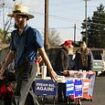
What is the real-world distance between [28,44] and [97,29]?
306 feet

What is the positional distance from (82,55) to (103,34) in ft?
277

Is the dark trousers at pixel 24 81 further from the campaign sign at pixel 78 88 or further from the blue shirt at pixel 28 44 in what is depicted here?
the campaign sign at pixel 78 88

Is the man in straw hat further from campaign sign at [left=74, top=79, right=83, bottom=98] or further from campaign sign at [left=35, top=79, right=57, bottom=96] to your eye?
campaign sign at [left=74, top=79, right=83, bottom=98]

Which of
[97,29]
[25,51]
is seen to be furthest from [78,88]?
[97,29]

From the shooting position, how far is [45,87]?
11.4 metres

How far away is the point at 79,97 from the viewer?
1223 cm

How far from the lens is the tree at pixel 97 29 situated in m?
95.8

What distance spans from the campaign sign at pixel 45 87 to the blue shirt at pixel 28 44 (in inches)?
165

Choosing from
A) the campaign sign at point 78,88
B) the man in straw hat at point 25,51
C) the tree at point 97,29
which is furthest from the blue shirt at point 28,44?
the tree at point 97,29

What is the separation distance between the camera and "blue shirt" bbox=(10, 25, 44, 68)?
7.08 m

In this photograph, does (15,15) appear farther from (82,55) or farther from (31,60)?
(82,55)

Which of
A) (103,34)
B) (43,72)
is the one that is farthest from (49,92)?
(103,34)

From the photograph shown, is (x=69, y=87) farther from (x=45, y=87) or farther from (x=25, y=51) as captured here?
(x=25, y=51)

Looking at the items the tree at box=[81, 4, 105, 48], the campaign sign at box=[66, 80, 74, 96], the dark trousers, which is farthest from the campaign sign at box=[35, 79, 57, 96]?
the tree at box=[81, 4, 105, 48]
